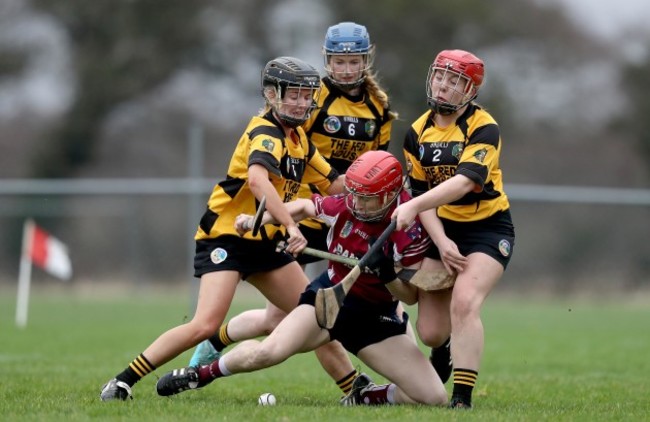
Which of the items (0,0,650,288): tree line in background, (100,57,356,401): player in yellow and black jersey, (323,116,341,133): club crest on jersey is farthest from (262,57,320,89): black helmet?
(0,0,650,288): tree line in background

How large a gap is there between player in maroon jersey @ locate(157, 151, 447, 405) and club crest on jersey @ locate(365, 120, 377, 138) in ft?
3.52

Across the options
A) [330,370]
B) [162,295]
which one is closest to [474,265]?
[330,370]

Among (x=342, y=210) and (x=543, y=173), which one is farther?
(x=543, y=173)

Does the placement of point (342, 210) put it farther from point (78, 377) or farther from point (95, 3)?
point (95, 3)

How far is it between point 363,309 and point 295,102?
129cm

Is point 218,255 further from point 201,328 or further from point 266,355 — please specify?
point 266,355

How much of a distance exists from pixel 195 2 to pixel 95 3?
9.25ft

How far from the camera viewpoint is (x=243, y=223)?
7125 mm

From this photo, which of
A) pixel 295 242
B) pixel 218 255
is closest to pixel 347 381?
pixel 218 255

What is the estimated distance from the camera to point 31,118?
32.5m

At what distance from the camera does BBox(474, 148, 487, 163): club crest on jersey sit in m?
7.18

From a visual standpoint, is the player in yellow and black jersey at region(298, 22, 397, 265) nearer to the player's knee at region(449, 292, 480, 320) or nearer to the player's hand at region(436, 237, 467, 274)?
the player's hand at region(436, 237, 467, 274)

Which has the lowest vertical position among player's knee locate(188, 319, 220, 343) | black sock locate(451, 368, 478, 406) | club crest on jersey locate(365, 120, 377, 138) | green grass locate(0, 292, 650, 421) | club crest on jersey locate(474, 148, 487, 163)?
green grass locate(0, 292, 650, 421)

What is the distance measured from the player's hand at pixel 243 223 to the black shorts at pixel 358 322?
525mm
